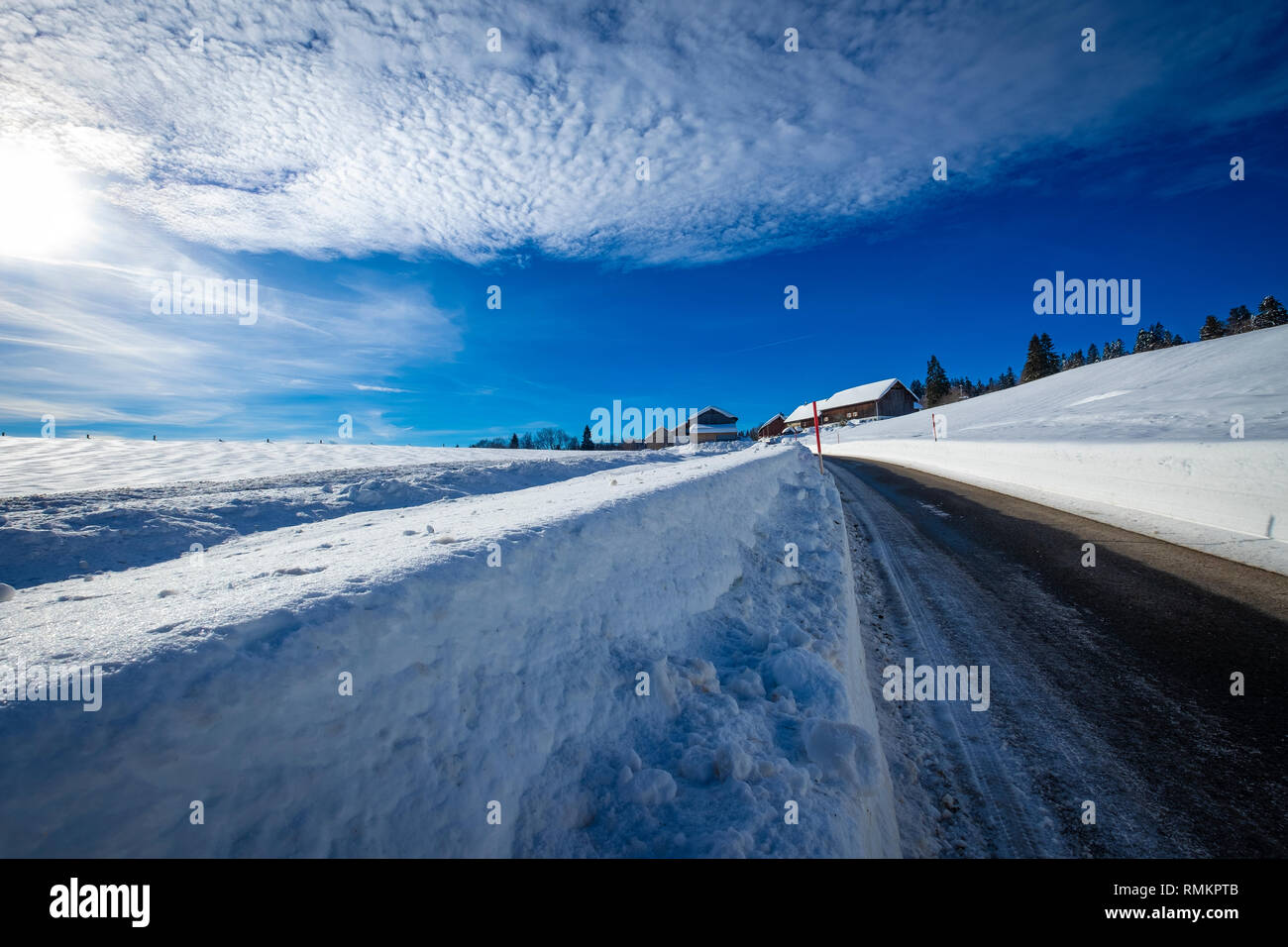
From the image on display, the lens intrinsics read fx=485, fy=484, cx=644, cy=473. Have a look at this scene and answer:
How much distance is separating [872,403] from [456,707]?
7418 cm

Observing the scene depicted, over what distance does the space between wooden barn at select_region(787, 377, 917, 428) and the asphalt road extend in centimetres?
6218

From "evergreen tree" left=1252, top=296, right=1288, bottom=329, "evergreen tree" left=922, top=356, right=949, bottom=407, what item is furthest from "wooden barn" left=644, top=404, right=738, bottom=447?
"evergreen tree" left=1252, top=296, right=1288, bottom=329

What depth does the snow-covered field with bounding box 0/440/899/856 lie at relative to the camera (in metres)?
1.46

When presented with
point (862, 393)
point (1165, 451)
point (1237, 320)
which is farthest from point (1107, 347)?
point (1165, 451)

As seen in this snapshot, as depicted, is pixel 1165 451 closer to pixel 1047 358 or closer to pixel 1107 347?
pixel 1047 358

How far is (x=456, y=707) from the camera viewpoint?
217cm

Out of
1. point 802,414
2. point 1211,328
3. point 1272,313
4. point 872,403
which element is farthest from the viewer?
point 802,414

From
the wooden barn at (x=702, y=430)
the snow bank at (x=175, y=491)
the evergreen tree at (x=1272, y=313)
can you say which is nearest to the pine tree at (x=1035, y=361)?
the evergreen tree at (x=1272, y=313)

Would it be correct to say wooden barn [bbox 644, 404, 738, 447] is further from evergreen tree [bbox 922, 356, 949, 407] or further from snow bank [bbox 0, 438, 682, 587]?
snow bank [bbox 0, 438, 682, 587]

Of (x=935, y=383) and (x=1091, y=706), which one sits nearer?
(x=1091, y=706)
